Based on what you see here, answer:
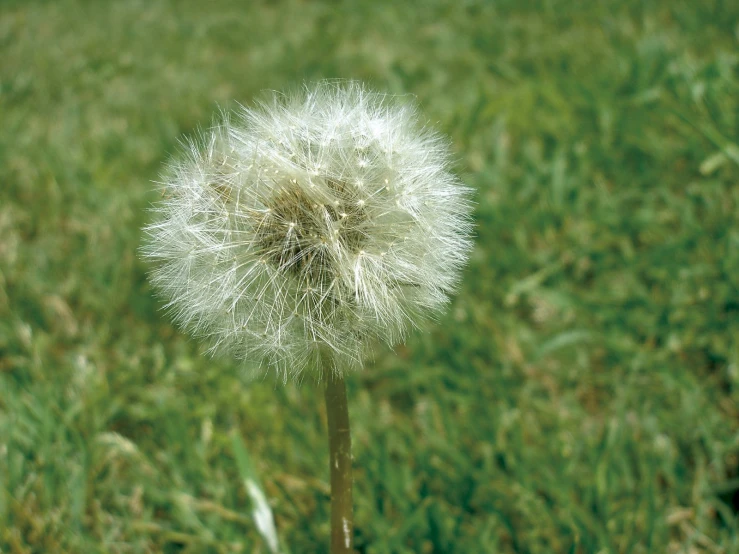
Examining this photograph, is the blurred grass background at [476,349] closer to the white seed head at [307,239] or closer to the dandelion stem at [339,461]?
the white seed head at [307,239]

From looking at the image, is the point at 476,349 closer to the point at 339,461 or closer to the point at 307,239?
the point at 339,461

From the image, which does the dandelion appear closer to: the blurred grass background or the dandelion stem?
the dandelion stem

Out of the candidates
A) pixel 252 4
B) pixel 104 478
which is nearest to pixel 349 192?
pixel 104 478

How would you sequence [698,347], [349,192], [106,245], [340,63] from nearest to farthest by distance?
[349,192] → [698,347] → [106,245] → [340,63]

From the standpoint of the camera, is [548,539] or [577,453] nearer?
[548,539]

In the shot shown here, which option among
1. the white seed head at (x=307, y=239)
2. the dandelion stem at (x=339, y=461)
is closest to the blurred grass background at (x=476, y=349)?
the white seed head at (x=307, y=239)

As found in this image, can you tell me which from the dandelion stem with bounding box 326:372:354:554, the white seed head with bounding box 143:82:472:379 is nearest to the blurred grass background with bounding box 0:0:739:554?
the white seed head with bounding box 143:82:472:379

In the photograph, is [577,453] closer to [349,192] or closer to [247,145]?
[349,192]

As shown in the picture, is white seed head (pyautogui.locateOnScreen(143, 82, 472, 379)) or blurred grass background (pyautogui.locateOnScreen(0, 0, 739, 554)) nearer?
white seed head (pyautogui.locateOnScreen(143, 82, 472, 379))
